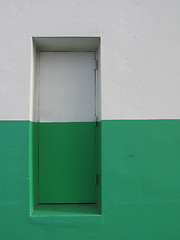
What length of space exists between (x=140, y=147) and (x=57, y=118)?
110 cm

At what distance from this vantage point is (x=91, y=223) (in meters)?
3.24

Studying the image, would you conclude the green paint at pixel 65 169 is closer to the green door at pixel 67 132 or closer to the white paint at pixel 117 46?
the green door at pixel 67 132

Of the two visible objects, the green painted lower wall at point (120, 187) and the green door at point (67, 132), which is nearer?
the green painted lower wall at point (120, 187)

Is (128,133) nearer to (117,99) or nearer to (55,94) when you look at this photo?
(117,99)

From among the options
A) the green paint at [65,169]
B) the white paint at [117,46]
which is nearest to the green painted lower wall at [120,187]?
the white paint at [117,46]

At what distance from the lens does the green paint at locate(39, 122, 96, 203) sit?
3.59 m

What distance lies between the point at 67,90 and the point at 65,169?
3.27 ft

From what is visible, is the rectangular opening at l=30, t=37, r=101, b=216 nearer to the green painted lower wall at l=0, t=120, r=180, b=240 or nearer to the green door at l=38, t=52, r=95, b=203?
the green door at l=38, t=52, r=95, b=203

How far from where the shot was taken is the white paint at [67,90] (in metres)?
3.65

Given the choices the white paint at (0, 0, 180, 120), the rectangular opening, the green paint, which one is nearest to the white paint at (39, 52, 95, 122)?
the rectangular opening

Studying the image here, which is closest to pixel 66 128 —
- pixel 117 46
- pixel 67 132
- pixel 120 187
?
pixel 67 132

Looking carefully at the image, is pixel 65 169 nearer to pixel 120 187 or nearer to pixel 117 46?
pixel 120 187

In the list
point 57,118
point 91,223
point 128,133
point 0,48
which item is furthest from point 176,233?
point 0,48

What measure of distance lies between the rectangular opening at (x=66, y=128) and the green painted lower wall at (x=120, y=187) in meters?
0.24
